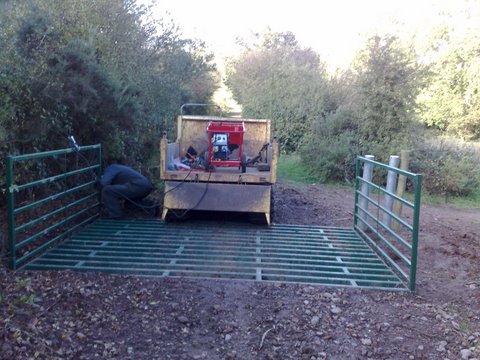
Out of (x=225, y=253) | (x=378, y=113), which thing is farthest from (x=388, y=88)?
(x=225, y=253)

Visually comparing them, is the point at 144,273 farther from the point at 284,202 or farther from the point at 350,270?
the point at 284,202

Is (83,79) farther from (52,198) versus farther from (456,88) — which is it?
(456,88)

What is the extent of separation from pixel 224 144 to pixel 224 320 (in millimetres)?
4945

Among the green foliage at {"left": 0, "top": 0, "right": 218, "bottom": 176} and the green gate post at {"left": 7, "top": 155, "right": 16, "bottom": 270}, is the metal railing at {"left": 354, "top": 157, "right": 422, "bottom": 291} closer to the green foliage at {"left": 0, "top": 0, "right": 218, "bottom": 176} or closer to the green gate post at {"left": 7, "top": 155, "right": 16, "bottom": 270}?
the green foliage at {"left": 0, "top": 0, "right": 218, "bottom": 176}

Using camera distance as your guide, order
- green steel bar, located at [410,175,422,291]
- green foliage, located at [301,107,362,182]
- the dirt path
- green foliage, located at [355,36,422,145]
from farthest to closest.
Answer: green foliage, located at [301,107,362,182], green foliage, located at [355,36,422,145], green steel bar, located at [410,175,422,291], the dirt path

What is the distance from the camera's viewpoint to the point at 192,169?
9.16 metres

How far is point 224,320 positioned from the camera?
16.4 ft

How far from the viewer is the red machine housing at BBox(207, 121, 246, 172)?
941 centimetres

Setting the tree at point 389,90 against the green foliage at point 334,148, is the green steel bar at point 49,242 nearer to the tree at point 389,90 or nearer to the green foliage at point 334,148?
the green foliage at point 334,148

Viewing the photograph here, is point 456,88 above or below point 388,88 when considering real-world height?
above

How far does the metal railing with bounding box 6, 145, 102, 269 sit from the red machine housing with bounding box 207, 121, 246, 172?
1.90 m

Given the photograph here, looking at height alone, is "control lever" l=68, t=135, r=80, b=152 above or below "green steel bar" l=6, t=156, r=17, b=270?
above

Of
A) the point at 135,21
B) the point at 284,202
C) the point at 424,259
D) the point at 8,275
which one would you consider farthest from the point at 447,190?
the point at 8,275

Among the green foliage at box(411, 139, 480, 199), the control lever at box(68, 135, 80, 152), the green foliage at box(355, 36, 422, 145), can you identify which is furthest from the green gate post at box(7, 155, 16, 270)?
the green foliage at box(355, 36, 422, 145)
